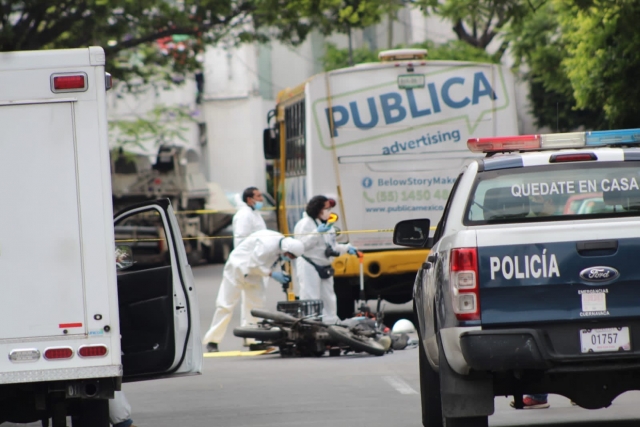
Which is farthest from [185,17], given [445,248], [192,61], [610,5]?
[445,248]

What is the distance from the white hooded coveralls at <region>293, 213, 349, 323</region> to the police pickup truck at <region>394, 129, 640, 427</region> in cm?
788

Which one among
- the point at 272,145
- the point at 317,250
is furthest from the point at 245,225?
the point at 272,145

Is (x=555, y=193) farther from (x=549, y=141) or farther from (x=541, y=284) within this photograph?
(x=549, y=141)

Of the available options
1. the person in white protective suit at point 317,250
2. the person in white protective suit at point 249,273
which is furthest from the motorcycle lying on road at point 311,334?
the person in white protective suit at point 317,250

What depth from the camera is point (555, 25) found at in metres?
27.8

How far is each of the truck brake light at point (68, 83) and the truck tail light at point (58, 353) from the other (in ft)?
4.42

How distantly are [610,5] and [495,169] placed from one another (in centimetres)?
783

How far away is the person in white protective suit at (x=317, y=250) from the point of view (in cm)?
1486

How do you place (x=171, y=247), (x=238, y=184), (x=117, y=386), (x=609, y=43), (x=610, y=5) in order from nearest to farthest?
(x=117, y=386), (x=171, y=247), (x=610, y=5), (x=609, y=43), (x=238, y=184)

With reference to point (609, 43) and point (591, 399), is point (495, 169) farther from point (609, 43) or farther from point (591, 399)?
point (609, 43)

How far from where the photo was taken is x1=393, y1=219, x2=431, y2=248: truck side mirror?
8273 mm

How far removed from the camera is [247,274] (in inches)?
586

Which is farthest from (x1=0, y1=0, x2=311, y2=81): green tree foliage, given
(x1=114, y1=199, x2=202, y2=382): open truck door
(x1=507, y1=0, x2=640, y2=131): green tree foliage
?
(x1=114, y1=199, x2=202, y2=382): open truck door

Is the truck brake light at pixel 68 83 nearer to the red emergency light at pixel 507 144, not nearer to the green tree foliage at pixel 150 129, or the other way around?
the red emergency light at pixel 507 144
